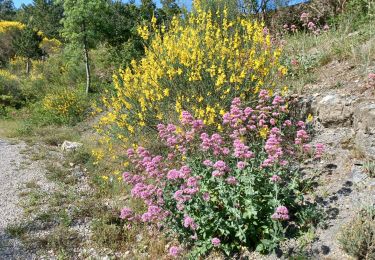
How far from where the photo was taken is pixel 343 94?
4676mm

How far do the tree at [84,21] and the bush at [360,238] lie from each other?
9.94 metres

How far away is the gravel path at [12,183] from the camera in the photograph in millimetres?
3811

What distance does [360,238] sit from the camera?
8.86ft

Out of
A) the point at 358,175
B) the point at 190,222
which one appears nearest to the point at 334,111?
the point at 358,175

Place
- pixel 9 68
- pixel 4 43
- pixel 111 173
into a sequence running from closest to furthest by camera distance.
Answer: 1. pixel 111 173
2. pixel 9 68
3. pixel 4 43

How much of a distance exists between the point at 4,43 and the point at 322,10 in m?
20.8

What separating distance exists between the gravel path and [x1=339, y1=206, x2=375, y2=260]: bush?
3101mm

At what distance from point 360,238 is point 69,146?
5890mm

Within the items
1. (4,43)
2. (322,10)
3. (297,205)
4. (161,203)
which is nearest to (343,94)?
(297,205)

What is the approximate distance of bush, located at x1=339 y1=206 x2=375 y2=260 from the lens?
→ 2.73 meters

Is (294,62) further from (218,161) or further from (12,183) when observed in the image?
(12,183)

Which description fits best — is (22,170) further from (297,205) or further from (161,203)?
(297,205)

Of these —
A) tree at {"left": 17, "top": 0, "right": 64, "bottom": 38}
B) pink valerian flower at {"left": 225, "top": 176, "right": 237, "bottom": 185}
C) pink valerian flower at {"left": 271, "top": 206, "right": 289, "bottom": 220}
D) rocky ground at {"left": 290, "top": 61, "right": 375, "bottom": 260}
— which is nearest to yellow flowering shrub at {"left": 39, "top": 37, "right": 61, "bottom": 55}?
tree at {"left": 17, "top": 0, "right": 64, "bottom": 38}

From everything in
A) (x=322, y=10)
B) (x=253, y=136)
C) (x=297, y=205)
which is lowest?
(x=297, y=205)
